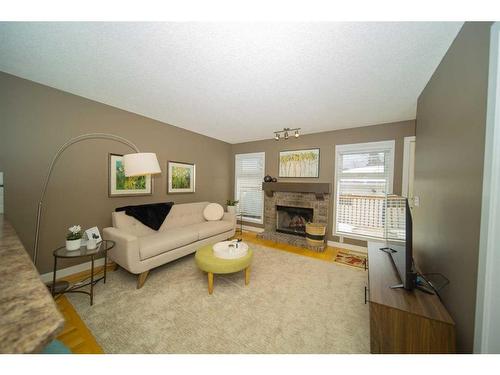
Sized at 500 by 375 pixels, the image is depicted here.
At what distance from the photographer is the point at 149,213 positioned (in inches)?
111

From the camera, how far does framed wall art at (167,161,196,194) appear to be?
348 centimetres

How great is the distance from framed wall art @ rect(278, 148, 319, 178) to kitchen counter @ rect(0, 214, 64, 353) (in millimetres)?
3871

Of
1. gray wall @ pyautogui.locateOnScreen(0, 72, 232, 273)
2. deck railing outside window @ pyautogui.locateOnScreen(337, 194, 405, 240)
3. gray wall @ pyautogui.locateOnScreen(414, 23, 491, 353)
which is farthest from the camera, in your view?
deck railing outside window @ pyautogui.locateOnScreen(337, 194, 405, 240)

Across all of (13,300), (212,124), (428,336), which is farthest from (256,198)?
(13,300)

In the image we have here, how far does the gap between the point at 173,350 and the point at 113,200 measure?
2394mm

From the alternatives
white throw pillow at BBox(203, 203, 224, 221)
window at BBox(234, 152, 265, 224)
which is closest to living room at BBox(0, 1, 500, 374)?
white throw pillow at BBox(203, 203, 224, 221)

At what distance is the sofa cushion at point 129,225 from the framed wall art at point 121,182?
0.40m

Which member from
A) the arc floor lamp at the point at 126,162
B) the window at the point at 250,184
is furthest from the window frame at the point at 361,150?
the arc floor lamp at the point at 126,162

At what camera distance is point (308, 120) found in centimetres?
307

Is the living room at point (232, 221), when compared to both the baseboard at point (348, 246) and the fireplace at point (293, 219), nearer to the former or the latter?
the baseboard at point (348, 246)

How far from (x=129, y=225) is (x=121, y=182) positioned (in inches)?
29.1

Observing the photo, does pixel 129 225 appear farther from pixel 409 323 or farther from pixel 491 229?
pixel 491 229

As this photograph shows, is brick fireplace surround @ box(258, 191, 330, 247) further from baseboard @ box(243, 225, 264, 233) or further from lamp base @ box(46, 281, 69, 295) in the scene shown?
lamp base @ box(46, 281, 69, 295)

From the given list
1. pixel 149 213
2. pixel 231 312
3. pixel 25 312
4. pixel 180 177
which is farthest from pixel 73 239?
pixel 180 177
